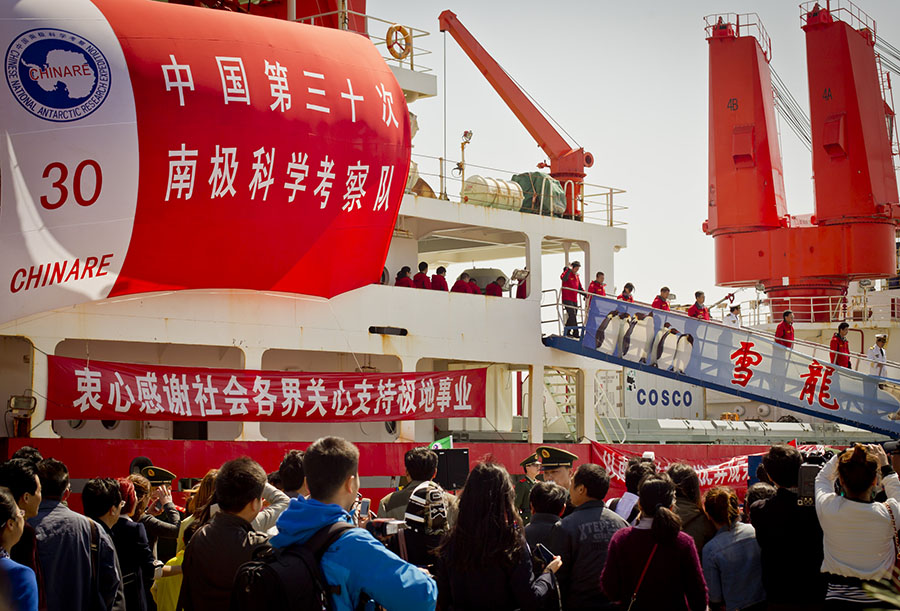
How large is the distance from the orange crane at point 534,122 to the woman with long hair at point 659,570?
15.7 m

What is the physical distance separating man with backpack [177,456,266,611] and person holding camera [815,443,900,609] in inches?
119

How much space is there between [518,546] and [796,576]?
2.24 meters

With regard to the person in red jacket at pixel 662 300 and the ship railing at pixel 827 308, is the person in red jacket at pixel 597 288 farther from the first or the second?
the ship railing at pixel 827 308

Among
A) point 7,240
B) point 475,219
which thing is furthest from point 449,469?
point 475,219

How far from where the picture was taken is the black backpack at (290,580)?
3840 mm

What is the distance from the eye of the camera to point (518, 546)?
4.89 m

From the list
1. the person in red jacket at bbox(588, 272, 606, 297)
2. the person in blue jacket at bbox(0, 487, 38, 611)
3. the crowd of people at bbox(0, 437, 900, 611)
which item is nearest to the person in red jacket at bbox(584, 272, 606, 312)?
the person in red jacket at bbox(588, 272, 606, 297)

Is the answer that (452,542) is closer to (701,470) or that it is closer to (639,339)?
(639,339)

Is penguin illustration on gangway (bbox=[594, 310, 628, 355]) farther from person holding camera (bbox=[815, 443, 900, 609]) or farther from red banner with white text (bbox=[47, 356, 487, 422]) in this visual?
person holding camera (bbox=[815, 443, 900, 609])

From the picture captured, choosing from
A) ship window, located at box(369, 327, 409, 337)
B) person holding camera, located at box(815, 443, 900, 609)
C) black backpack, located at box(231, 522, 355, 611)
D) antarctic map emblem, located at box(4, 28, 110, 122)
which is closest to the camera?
black backpack, located at box(231, 522, 355, 611)

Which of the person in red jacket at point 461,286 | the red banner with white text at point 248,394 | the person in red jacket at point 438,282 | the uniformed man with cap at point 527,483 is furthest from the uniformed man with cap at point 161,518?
the person in red jacket at point 461,286

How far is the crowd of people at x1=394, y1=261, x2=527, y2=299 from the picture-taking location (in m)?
17.7

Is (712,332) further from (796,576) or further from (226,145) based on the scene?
(796,576)

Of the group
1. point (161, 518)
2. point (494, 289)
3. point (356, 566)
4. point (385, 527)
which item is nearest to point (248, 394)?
point (494, 289)
